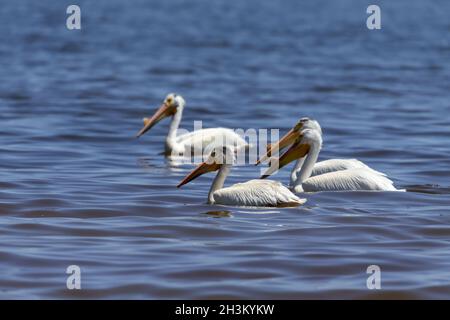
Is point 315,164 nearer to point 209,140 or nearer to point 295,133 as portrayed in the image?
point 295,133

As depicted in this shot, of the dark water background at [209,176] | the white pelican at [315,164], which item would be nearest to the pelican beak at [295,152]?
the white pelican at [315,164]

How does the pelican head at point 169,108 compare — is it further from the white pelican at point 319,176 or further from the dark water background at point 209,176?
the white pelican at point 319,176

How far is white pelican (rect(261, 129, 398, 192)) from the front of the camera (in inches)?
364

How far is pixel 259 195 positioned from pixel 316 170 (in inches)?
60.4

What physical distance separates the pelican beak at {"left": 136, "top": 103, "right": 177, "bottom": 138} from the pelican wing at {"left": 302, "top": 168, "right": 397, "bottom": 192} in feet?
13.5

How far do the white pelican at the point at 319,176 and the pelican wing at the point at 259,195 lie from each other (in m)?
0.74

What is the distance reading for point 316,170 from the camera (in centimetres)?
988

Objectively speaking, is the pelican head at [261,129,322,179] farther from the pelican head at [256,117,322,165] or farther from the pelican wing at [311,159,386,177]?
the pelican wing at [311,159,386,177]

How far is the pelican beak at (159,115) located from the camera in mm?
13134

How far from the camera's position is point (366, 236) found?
25.0 feet

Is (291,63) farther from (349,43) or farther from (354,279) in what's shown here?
(354,279)

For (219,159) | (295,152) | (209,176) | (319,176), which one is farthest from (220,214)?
(209,176)

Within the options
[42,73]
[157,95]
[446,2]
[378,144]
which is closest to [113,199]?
[378,144]
